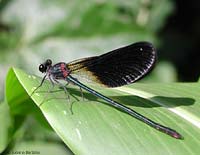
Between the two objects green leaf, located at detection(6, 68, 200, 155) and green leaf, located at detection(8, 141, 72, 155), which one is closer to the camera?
green leaf, located at detection(6, 68, 200, 155)

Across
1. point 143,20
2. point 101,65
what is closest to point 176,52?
point 143,20

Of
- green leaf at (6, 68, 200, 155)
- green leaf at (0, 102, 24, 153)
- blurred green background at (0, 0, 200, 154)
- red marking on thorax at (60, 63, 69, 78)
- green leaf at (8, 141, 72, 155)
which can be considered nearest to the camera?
green leaf at (6, 68, 200, 155)

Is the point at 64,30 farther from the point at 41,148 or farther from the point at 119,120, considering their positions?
the point at 119,120

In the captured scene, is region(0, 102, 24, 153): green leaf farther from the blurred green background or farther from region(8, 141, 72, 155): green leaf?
the blurred green background

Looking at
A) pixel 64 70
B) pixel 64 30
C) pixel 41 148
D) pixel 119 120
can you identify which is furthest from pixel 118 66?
pixel 64 30

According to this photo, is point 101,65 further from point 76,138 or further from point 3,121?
point 76,138

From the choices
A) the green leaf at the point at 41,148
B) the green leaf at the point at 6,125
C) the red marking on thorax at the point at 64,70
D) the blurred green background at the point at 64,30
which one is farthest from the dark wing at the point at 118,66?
the blurred green background at the point at 64,30

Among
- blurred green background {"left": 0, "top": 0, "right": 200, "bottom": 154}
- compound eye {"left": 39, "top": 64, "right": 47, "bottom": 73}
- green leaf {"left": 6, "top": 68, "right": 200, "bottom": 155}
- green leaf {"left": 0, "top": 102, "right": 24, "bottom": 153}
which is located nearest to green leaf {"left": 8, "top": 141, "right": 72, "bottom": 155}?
blurred green background {"left": 0, "top": 0, "right": 200, "bottom": 154}
